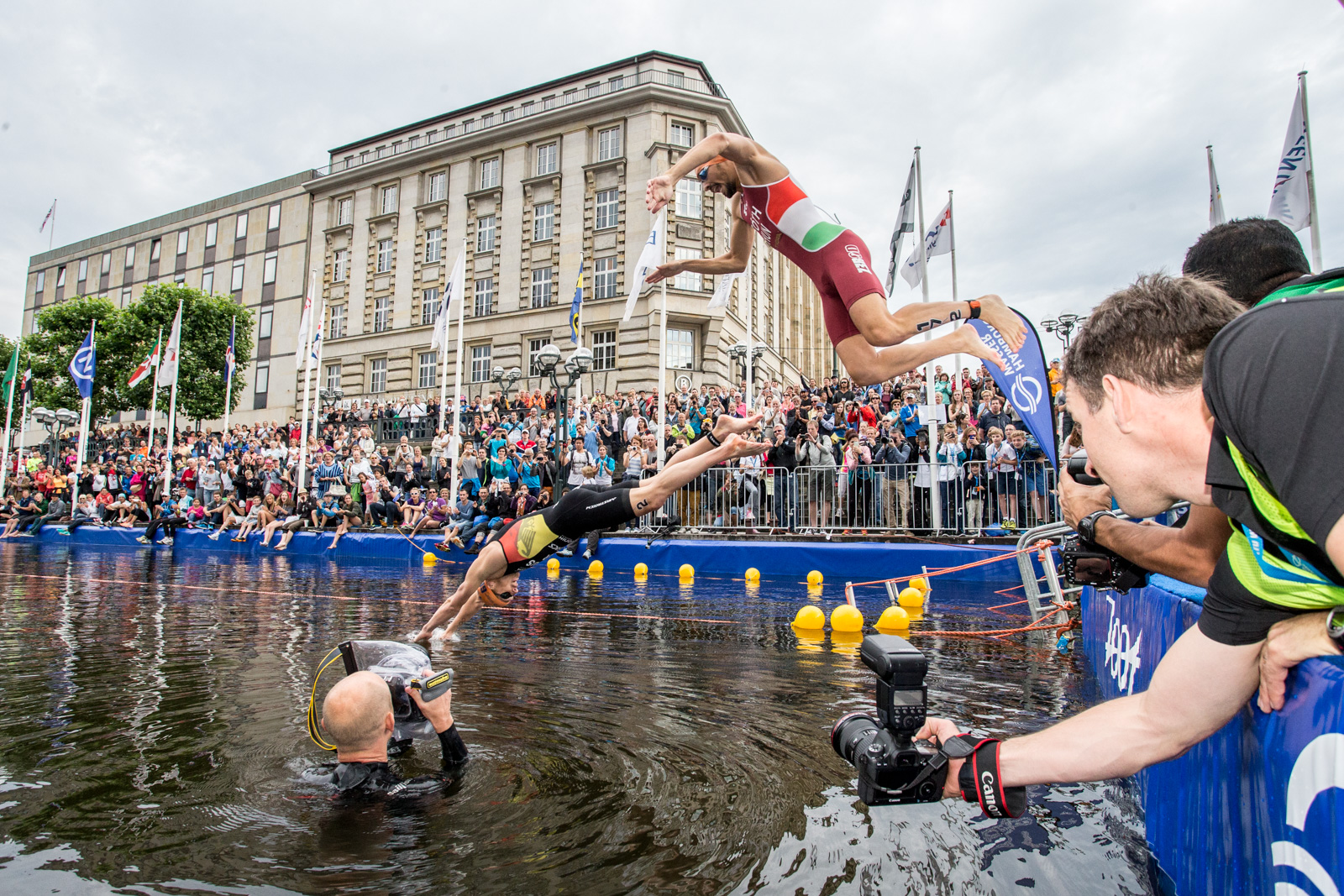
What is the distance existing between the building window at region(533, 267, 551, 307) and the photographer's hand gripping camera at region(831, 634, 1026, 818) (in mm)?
37102

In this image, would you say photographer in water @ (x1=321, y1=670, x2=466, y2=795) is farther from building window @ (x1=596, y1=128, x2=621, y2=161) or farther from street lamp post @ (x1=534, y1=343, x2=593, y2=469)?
building window @ (x1=596, y1=128, x2=621, y2=161)

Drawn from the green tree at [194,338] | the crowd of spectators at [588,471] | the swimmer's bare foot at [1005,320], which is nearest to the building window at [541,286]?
the crowd of spectators at [588,471]

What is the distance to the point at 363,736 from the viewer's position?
3338 millimetres

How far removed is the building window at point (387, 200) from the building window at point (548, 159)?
9691 millimetres

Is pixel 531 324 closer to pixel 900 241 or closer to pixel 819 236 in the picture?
pixel 900 241

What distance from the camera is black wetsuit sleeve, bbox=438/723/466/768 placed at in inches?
141

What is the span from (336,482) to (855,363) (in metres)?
18.8

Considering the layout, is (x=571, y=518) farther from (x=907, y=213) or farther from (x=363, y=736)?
(x=907, y=213)

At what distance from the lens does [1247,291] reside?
236 cm

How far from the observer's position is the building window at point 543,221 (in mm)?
38812

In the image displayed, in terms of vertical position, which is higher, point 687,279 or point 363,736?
point 687,279

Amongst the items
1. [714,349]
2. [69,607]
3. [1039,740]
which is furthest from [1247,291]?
[714,349]

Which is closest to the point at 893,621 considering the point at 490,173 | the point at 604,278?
the point at 604,278

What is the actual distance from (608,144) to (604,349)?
10.5 meters
